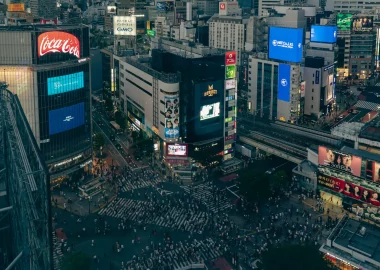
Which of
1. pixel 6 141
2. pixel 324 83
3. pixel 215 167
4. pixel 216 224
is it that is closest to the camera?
pixel 6 141

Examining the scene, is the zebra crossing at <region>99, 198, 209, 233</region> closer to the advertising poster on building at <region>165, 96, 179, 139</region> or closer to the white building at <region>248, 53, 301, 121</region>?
the advertising poster on building at <region>165, 96, 179, 139</region>

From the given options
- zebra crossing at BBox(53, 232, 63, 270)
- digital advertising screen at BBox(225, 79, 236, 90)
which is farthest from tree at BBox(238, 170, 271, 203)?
zebra crossing at BBox(53, 232, 63, 270)

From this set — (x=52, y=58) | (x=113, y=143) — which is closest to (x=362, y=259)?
(x=52, y=58)

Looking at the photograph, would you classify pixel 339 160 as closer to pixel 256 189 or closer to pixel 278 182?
pixel 278 182

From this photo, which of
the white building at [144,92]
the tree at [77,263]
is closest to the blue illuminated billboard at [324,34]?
the white building at [144,92]

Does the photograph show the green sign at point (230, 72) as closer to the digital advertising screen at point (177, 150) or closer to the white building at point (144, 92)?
the white building at point (144, 92)

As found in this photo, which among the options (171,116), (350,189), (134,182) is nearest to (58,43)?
(171,116)

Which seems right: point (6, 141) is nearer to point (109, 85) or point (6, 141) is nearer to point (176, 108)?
point (176, 108)
